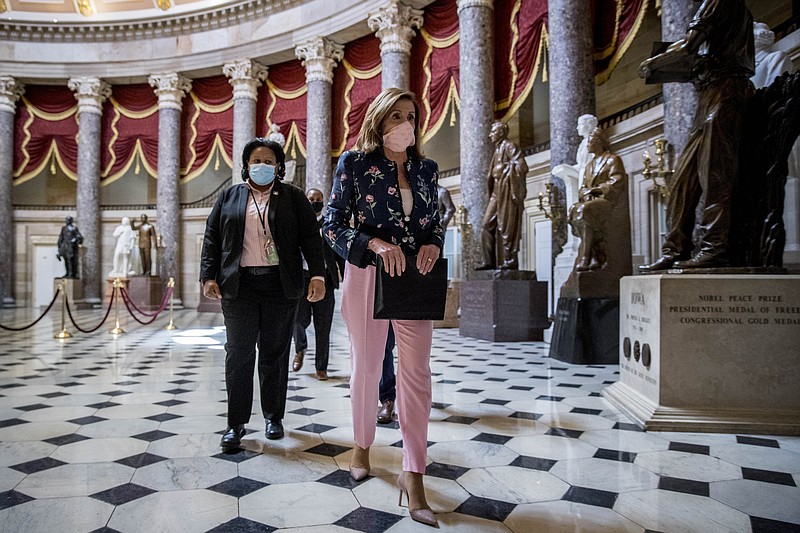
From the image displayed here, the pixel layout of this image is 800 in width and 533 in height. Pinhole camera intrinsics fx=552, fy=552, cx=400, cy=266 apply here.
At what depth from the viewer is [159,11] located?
1991cm

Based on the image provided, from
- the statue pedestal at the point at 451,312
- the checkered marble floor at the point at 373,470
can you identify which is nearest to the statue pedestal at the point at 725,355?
the checkered marble floor at the point at 373,470

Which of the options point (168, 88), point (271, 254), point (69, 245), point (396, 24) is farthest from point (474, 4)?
point (69, 245)

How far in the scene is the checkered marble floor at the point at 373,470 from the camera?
2014 millimetres

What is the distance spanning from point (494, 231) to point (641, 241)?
3.49m

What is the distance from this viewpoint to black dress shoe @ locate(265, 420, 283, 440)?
3.08 m

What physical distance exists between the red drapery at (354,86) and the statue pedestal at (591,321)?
11.8m

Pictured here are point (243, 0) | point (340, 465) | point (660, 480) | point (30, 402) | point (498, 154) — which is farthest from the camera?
point (243, 0)

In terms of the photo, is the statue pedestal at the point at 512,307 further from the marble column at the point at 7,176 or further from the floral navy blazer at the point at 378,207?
the marble column at the point at 7,176

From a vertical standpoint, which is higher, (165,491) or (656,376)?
(656,376)

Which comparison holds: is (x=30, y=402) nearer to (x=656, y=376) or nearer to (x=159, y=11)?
(x=656, y=376)

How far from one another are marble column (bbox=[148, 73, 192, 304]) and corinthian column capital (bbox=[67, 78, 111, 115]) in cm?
208

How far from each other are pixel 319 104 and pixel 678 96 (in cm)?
1180

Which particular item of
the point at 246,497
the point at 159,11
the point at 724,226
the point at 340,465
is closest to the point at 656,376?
the point at 724,226

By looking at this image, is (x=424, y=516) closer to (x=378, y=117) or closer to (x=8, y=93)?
(x=378, y=117)
